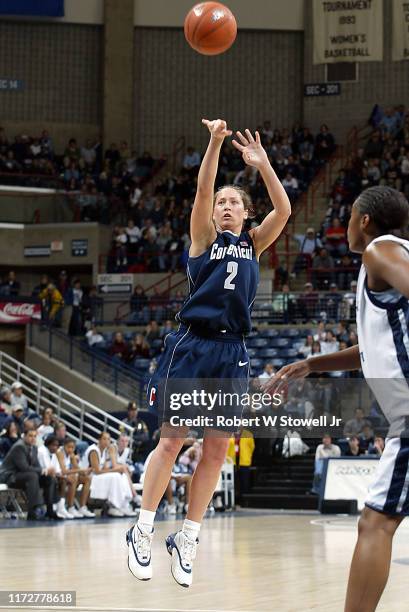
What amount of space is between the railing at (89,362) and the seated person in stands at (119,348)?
8.1 inches

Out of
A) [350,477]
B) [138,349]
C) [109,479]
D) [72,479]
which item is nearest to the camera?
[72,479]

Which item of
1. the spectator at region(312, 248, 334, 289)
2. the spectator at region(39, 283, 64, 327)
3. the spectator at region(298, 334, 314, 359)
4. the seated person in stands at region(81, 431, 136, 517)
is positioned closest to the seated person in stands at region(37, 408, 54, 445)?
the seated person in stands at region(81, 431, 136, 517)

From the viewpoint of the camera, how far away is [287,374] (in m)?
5.14

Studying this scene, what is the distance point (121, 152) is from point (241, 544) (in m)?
21.6

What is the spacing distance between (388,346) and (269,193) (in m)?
2.15

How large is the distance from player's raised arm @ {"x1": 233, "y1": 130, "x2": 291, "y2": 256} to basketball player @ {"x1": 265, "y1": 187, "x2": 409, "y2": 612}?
1745 millimetres

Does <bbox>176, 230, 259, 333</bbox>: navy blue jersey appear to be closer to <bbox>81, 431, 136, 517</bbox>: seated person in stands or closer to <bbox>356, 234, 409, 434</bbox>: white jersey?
<bbox>356, 234, 409, 434</bbox>: white jersey

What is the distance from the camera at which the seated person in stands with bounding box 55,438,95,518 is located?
17.3m

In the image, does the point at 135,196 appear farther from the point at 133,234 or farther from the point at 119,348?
the point at 119,348

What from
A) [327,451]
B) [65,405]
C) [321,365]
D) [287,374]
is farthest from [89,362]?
[321,365]

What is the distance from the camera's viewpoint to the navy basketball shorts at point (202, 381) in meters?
6.11

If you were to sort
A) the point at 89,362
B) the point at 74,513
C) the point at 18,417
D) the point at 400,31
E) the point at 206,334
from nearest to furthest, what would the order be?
the point at 206,334, the point at 74,513, the point at 18,417, the point at 89,362, the point at 400,31

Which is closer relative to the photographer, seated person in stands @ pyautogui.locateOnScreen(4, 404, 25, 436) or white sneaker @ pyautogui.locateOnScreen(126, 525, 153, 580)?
white sneaker @ pyautogui.locateOnScreen(126, 525, 153, 580)

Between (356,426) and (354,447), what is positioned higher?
(356,426)
